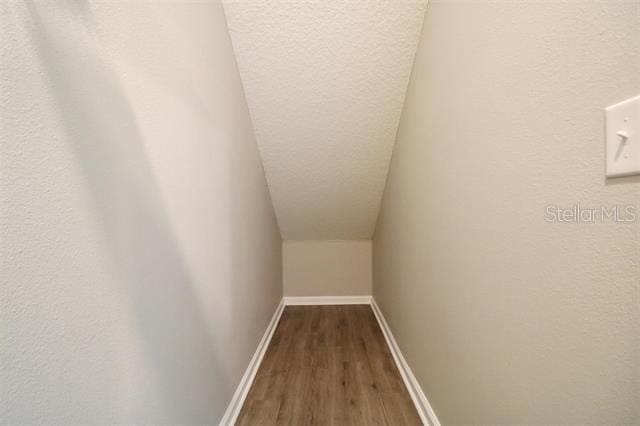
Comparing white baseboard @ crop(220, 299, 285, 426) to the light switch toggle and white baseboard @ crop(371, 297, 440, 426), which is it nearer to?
white baseboard @ crop(371, 297, 440, 426)

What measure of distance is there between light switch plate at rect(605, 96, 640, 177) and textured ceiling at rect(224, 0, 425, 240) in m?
1.31

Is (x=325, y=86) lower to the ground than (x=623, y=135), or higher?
higher

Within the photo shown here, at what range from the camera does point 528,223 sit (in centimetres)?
68

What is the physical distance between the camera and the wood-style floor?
1.46 metres

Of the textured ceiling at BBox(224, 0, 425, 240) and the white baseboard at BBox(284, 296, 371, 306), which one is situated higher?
the textured ceiling at BBox(224, 0, 425, 240)

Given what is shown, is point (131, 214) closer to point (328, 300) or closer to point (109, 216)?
point (109, 216)

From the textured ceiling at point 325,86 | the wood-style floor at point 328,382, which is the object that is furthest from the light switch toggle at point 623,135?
the wood-style floor at point 328,382

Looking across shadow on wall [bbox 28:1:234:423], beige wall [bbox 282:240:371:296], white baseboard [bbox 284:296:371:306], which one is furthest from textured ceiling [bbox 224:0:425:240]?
white baseboard [bbox 284:296:371:306]

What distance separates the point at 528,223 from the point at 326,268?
288 centimetres

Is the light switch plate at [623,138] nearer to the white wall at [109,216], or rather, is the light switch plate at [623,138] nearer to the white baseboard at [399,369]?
the white wall at [109,216]

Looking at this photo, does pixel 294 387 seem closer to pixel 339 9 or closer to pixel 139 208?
pixel 139 208

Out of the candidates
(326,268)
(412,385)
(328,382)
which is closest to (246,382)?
(328,382)

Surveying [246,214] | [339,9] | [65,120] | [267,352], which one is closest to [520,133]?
[65,120]

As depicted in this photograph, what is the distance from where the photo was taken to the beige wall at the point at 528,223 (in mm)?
478
